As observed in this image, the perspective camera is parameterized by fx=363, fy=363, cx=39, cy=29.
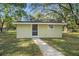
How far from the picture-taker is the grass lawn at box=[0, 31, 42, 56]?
5.51 m

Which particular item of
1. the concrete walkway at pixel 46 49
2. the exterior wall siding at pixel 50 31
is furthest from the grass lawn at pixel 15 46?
the exterior wall siding at pixel 50 31

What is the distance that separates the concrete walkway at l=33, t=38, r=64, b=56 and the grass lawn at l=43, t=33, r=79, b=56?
0.06m

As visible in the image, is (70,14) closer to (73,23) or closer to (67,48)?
(73,23)

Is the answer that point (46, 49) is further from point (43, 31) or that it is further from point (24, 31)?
point (24, 31)

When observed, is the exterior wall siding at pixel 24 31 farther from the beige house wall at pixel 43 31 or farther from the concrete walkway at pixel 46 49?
the concrete walkway at pixel 46 49

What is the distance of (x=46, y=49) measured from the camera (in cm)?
557

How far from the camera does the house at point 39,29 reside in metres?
5.51

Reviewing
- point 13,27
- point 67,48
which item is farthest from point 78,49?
point 13,27

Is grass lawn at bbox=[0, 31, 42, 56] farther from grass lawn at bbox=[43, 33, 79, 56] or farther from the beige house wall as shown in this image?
grass lawn at bbox=[43, 33, 79, 56]

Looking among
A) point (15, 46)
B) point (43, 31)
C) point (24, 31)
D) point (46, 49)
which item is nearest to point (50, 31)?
point (43, 31)

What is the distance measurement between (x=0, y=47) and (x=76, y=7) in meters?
1.31

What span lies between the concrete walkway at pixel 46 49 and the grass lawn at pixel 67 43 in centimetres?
6

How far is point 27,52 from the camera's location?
552 cm

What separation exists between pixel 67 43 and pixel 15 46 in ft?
2.62
